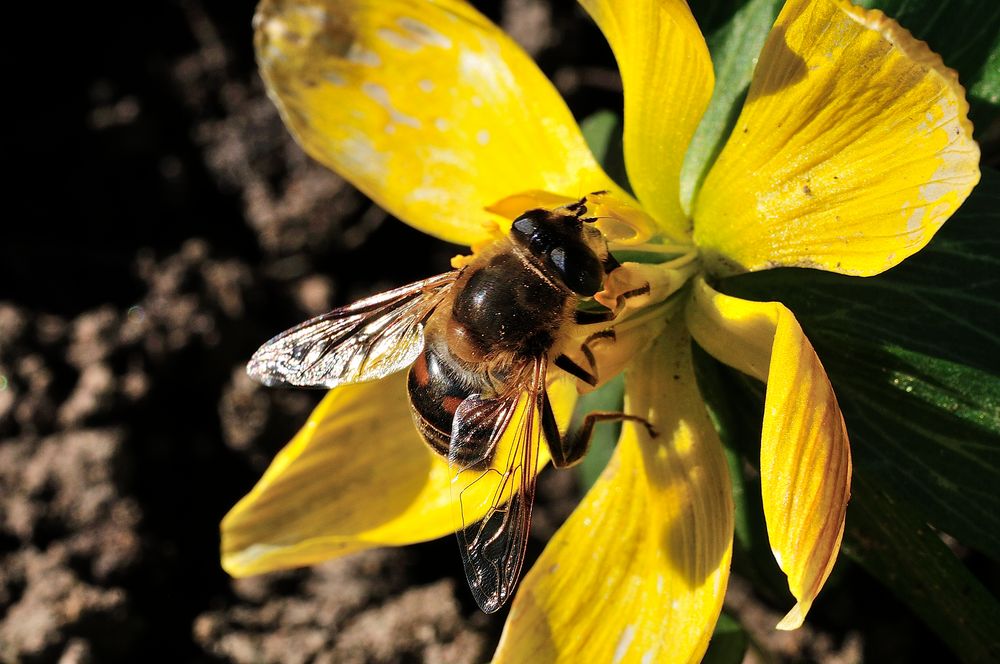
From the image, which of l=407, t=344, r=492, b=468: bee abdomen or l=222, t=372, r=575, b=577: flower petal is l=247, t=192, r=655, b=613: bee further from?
l=222, t=372, r=575, b=577: flower petal

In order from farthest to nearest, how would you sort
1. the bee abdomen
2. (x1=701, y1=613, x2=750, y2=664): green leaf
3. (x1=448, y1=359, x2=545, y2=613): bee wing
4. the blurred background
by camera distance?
the blurred background → (x1=701, y1=613, x2=750, y2=664): green leaf → the bee abdomen → (x1=448, y1=359, x2=545, y2=613): bee wing

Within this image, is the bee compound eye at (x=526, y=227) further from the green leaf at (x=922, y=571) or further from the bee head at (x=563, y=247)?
the green leaf at (x=922, y=571)

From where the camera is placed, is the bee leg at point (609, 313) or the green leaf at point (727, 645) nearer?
the bee leg at point (609, 313)

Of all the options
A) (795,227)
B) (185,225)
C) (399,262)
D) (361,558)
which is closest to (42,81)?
(185,225)

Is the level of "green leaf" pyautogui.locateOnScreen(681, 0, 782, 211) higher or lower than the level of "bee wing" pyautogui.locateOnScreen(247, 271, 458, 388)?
higher

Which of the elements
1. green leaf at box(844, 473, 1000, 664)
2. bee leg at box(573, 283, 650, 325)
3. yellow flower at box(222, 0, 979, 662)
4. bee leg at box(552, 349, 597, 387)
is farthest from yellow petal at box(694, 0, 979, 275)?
green leaf at box(844, 473, 1000, 664)

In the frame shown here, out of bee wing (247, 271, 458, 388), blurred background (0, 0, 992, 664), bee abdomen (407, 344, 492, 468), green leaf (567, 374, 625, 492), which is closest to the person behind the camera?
bee abdomen (407, 344, 492, 468)

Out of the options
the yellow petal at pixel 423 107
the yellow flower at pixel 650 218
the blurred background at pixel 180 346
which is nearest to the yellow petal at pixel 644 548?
the yellow flower at pixel 650 218
